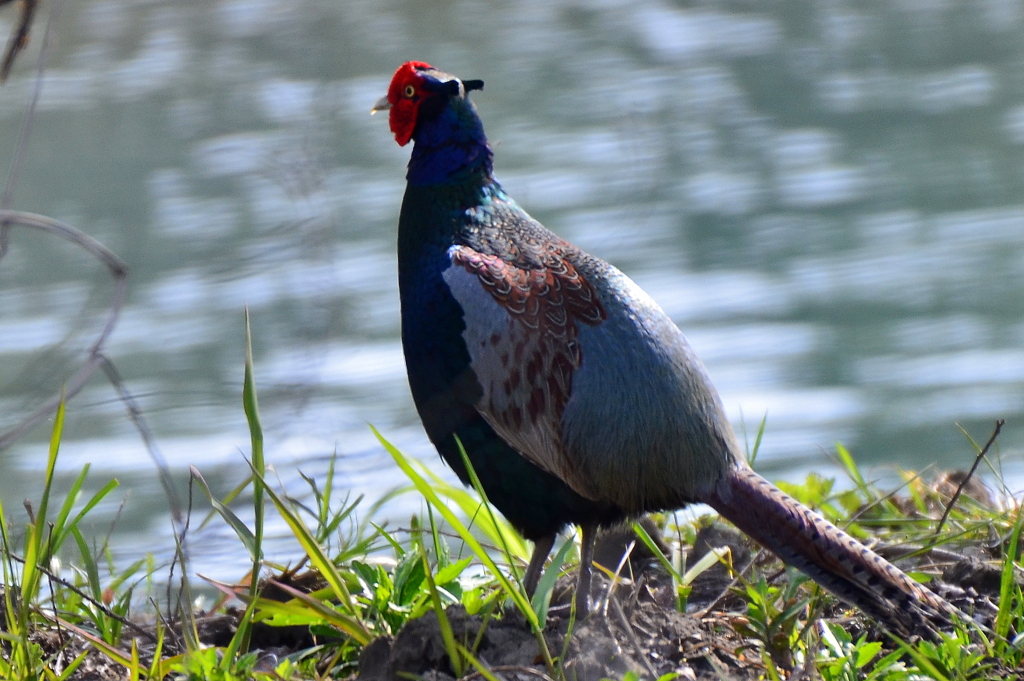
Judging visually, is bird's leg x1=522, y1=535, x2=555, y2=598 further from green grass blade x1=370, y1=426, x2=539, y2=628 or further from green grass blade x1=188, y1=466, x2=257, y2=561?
green grass blade x1=188, y1=466, x2=257, y2=561

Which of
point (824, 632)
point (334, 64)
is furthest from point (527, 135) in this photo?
point (824, 632)

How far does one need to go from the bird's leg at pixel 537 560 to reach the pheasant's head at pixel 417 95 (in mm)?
1072

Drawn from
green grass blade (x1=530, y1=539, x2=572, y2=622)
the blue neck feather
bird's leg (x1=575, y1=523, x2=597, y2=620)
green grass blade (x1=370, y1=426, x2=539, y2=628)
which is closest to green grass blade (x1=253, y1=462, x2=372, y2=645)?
green grass blade (x1=370, y1=426, x2=539, y2=628)

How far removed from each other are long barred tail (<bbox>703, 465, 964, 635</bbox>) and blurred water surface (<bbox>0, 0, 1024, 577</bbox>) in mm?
1001

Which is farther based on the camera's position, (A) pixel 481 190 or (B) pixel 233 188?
(B) pixel 233 188

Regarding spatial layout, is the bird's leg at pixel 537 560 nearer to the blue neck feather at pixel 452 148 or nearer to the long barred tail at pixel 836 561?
the long barred tail at pixel 836 561

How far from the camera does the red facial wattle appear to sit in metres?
3.14

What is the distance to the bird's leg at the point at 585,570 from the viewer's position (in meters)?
2.66

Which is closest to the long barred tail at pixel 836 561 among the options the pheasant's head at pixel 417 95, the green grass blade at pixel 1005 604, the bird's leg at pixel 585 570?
the green grass blade at pixel 1005 604

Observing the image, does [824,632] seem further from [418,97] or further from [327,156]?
[418,97]

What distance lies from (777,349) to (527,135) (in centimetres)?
213

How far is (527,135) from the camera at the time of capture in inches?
276

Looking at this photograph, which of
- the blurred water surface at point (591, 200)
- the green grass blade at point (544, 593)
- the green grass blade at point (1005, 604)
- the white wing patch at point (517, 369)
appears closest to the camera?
the green grass blade at point (544, 593)

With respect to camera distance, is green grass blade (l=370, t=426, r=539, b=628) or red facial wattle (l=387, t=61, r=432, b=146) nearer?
green grass blade (l=370, t=426, r=539, b=628)
